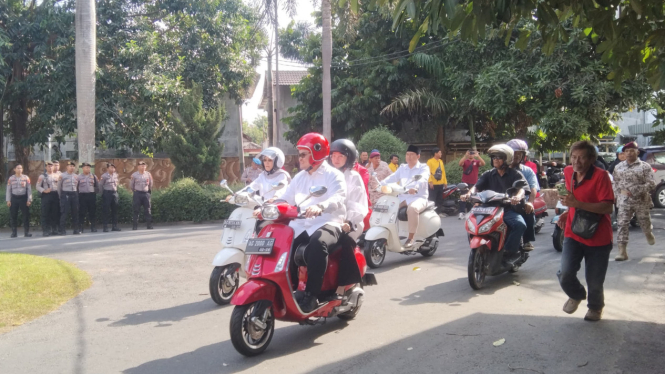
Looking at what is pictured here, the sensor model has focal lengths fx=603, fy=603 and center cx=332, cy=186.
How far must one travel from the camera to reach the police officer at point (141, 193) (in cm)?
1616

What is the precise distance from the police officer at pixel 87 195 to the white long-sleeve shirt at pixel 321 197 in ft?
36.5

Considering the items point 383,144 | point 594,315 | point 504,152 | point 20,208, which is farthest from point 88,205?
point 594,315

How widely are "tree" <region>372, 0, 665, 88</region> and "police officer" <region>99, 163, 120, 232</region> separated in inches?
487

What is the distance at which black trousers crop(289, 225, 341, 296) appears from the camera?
18.1ft

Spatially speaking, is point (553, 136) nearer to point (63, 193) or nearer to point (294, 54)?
point (63, 193)

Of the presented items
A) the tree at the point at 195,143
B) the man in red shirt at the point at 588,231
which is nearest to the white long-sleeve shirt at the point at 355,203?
the man in red shirt at the point at 588,231

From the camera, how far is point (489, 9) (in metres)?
4.39

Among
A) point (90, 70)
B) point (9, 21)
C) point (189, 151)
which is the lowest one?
point (189, 151)

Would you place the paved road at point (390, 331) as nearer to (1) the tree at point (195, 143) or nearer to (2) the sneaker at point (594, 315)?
(2) the sneaker at point (594, 315)

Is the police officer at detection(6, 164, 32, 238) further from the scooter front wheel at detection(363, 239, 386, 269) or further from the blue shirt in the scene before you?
the blue shirt

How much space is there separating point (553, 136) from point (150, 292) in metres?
17.2

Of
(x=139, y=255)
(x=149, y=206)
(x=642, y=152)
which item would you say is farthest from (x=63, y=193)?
(x=642, y=152)

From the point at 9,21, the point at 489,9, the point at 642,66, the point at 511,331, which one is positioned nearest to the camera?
the point at 489,9

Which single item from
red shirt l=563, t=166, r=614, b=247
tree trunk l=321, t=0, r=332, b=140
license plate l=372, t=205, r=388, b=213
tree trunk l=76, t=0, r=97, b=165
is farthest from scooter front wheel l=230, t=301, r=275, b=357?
tree trunk l=321, t=0, r=332, b=140
